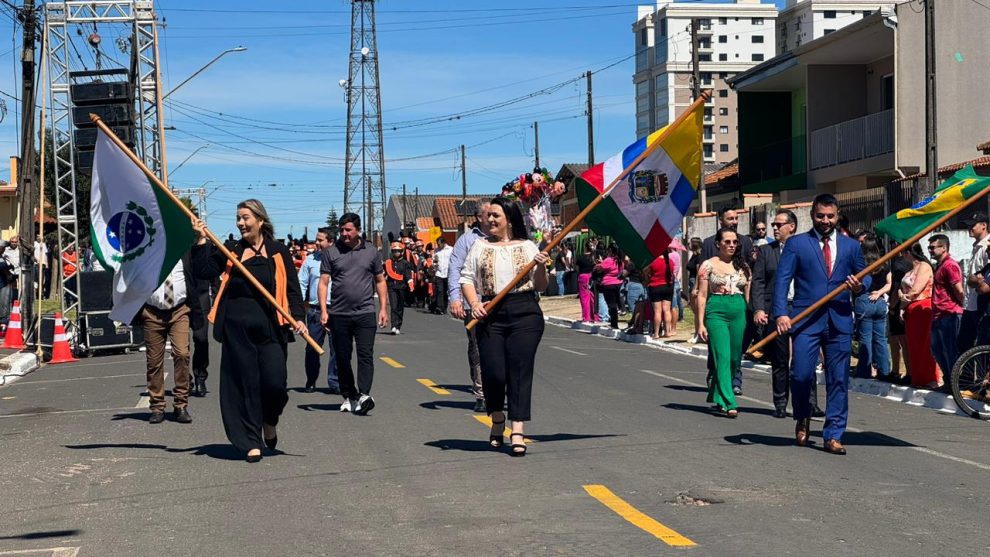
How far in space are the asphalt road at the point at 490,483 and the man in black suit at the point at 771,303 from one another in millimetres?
354

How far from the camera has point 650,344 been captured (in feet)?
78.9

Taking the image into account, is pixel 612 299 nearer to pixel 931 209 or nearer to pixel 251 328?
pixel 931 209

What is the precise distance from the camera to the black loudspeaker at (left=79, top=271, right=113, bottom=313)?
22656mm

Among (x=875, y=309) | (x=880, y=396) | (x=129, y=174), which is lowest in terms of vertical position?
(x=880, y=396)

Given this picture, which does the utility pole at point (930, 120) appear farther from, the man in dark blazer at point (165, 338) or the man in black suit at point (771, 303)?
the man in dark blazer at point (165, 338)

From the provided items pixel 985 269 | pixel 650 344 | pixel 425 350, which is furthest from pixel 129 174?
pixel 650 344

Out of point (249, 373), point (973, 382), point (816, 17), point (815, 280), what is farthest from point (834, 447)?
point (816, 17)

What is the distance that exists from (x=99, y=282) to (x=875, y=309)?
43.4 feet

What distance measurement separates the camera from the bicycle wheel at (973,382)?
503 inches

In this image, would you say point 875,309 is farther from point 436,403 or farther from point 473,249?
point 473,249

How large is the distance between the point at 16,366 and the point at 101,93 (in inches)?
220

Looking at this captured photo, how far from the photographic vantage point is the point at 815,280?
1034 centimetres

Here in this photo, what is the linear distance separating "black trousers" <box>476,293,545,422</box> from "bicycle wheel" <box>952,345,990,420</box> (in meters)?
5.26

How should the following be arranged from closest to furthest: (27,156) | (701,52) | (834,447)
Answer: (834,447) < (27,156) < (701,52)
